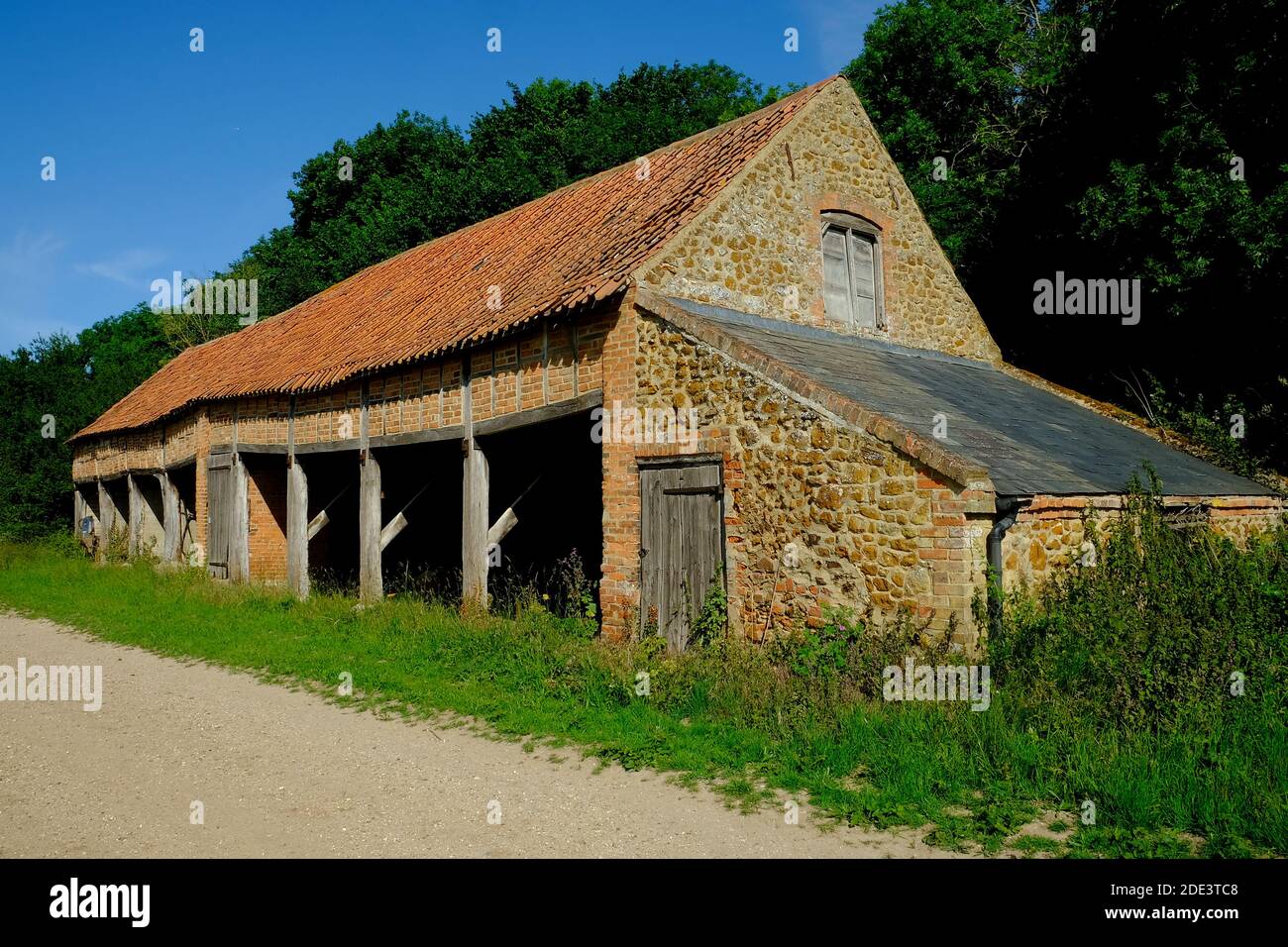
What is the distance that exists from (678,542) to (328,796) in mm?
4284

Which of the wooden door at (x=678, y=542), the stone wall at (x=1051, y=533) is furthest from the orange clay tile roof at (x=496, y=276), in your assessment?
the stone wall at (x=1051, y=533)

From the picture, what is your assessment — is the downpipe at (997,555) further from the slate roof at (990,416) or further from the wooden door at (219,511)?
the wooden door at (219,511)

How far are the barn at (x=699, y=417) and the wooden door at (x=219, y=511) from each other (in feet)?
0.24

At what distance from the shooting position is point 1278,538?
8.52 m

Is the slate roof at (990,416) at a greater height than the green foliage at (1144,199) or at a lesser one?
lesser

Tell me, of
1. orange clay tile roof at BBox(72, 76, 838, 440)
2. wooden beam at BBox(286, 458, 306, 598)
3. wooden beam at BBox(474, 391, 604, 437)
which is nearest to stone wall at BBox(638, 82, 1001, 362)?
orange clay tile roof at BBox(72, 76, 838, 440)

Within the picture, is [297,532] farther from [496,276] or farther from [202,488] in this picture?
[496,276]

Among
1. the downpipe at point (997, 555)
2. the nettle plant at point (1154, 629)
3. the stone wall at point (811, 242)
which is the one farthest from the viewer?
the stone wall at point (811, 242)

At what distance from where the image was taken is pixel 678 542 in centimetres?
855

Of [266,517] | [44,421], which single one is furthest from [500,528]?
[44,421]

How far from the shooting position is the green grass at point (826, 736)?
4.39 meters

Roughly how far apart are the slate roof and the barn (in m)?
0.06
